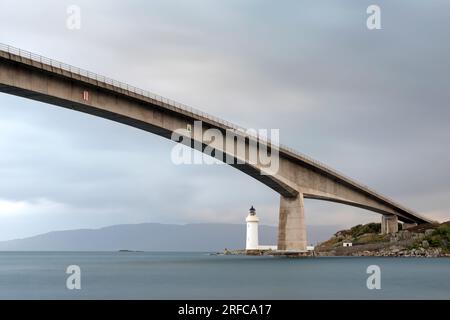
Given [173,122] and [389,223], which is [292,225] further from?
[389,223]

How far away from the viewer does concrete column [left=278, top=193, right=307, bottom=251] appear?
81.9m

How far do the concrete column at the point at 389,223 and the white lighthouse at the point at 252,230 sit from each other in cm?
2310

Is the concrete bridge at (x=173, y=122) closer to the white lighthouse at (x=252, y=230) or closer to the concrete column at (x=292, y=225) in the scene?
the concrete column at (x=292, y=225)

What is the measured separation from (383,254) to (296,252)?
3136 centimetres

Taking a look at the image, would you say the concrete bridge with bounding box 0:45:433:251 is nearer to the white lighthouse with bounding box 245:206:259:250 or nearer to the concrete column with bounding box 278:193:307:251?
the concrete column with bounding box 278:193:307:251

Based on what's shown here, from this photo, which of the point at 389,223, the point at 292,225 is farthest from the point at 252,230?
the point at 292,225

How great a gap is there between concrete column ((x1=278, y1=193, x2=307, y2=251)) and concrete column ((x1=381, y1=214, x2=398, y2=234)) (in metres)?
39.0

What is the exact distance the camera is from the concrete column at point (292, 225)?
8194 cm

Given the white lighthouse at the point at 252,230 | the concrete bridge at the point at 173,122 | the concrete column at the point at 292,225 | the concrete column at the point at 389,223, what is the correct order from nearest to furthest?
the concrete bridge at the point at 173,122 → the concrete column at the point at 292,225 → the concrete column at the point at 389,223 → the white lighthouse at the point at 252,230

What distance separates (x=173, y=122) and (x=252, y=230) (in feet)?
195

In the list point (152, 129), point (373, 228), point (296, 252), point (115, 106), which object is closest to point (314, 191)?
point (296, 252)

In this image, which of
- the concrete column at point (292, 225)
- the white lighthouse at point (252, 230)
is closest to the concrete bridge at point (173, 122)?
the concrete column at point (292, 225)

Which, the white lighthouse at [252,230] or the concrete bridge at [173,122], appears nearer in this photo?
the concrete bridge at [173,122]
